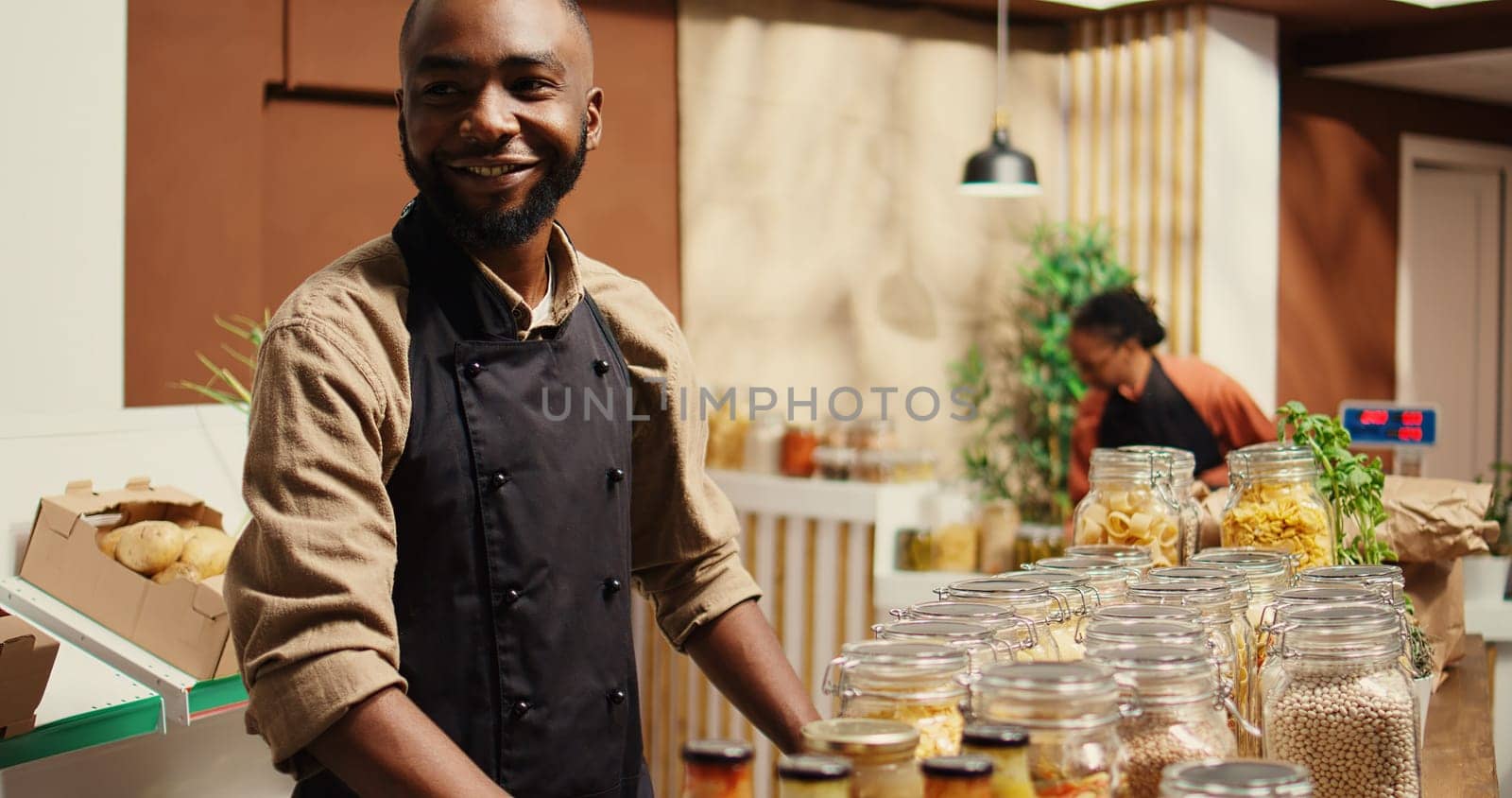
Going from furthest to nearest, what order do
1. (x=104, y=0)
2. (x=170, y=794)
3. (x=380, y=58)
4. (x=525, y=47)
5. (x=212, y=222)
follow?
(x=380, y=58) → (x=212, y=222) → (x=104, y=0) → (x=170, y=794) → (x=525, y=47)

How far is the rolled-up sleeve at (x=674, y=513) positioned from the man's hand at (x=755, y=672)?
17 mm

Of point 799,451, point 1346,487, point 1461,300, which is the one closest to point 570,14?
point 1346,487

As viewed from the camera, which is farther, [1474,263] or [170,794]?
[1474,263]

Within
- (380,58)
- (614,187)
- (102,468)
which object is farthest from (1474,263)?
(102,468)

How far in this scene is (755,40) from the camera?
5.28 metres

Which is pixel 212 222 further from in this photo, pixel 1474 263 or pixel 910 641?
pixel 1474 263

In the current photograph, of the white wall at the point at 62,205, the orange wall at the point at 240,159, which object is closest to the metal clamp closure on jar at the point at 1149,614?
the white wall at the point at 62,205

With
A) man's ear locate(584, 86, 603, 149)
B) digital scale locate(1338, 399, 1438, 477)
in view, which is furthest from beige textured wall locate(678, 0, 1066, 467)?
man's ear locate(584, 86, 603, 149)

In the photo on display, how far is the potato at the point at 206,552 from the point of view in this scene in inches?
88.8

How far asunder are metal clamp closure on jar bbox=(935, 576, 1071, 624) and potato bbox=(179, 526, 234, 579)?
1430mm

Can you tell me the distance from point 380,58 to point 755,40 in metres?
1.56

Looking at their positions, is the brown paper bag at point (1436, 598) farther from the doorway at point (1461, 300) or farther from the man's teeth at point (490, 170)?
the doorway at point (1461, 300)

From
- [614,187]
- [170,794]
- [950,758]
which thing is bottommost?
[170,794]

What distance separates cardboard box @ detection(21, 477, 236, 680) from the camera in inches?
84.5
